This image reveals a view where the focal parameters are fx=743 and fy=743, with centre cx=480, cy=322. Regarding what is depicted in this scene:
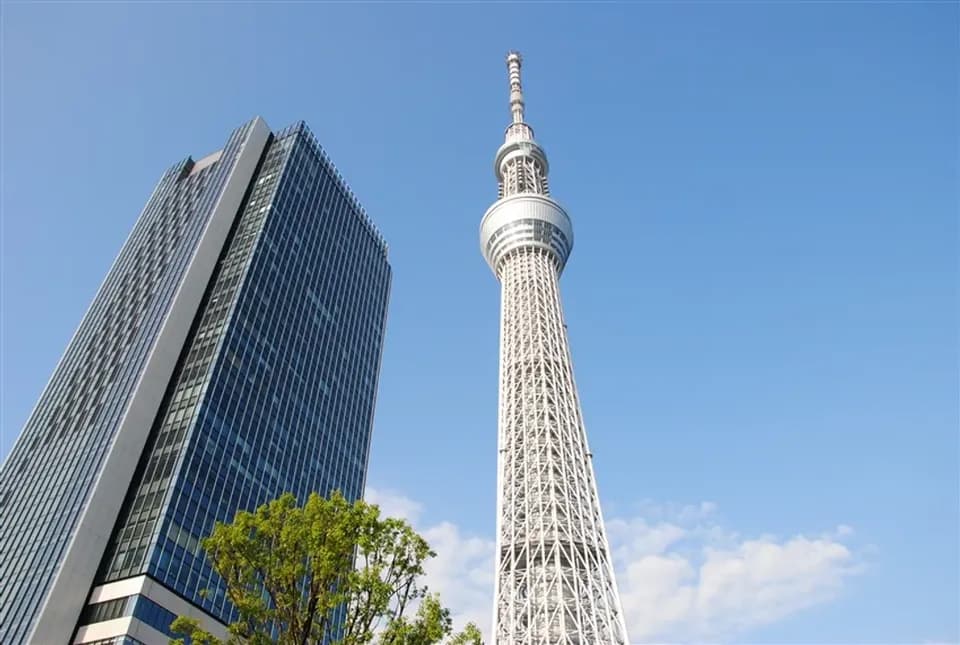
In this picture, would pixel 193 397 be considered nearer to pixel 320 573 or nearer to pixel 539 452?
pixel 539 452

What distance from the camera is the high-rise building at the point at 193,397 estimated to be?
5084 centimetres

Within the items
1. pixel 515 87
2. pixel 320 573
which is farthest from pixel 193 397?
pixel 515 87

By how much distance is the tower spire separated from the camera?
97.2 metres

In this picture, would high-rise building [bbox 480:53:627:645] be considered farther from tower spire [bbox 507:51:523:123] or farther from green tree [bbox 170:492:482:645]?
green tree [bbox 170:492:482:645]

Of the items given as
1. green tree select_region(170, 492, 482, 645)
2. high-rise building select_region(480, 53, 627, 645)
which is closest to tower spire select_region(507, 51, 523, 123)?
high-rise building select_region(480, 53, 627, 645)

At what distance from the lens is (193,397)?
62.3 meters

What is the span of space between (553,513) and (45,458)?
43101 mm

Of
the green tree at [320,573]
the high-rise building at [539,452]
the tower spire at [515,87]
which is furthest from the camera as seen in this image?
the tower spire at [515,87]

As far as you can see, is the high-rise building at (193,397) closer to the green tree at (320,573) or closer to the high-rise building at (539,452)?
the high-rise building at (539,452)

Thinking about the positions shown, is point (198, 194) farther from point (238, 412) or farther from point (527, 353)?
point (527, 353)

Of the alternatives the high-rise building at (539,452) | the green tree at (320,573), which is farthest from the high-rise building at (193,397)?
the green tree at (320,573)

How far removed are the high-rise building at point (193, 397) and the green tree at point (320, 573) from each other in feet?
106

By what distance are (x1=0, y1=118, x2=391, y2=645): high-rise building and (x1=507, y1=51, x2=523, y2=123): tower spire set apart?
25646mm

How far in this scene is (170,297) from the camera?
2756 inches
